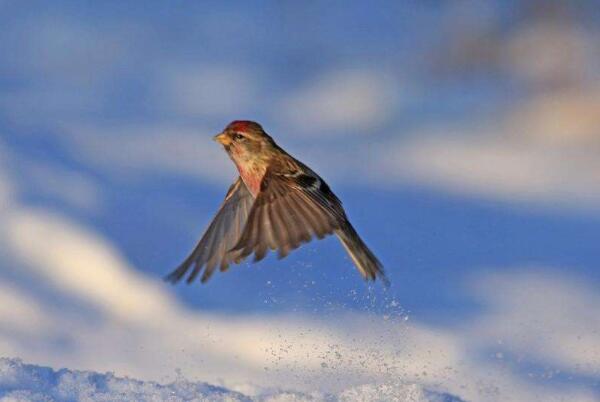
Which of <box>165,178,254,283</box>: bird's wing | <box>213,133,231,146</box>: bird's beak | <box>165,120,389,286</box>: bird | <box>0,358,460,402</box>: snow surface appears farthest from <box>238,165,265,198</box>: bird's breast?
<box>0,358,460,402</box>: snow surface

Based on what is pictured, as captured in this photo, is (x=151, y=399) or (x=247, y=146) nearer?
(x=247, y=146)

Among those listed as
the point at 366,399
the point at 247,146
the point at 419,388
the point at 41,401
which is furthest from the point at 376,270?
the point at 41,401

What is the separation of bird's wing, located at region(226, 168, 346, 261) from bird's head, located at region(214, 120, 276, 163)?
26 centimetres

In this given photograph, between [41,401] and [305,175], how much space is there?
4718mm

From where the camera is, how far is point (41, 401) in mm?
12016

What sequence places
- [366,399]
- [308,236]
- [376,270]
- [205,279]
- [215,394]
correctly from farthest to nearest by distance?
[215,394] < [366,399] < [205,279] < [376,270] < [308,236]

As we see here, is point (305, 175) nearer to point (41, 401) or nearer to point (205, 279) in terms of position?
point (205, 279)

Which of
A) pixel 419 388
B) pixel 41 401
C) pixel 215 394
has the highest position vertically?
pixel 419 388

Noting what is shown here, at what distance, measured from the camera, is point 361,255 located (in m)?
9.73

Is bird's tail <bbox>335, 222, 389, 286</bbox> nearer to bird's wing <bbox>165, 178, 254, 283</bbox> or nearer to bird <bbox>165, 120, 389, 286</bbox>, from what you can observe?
bird <bbox>165, 120, 389, 286</bbox>

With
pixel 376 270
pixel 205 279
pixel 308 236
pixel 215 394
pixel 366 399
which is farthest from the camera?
pixel 215 394

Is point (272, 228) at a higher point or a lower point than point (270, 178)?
lower

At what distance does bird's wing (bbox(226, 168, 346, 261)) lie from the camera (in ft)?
28.5

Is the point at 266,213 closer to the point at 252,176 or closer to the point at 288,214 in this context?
the point at 288,214
